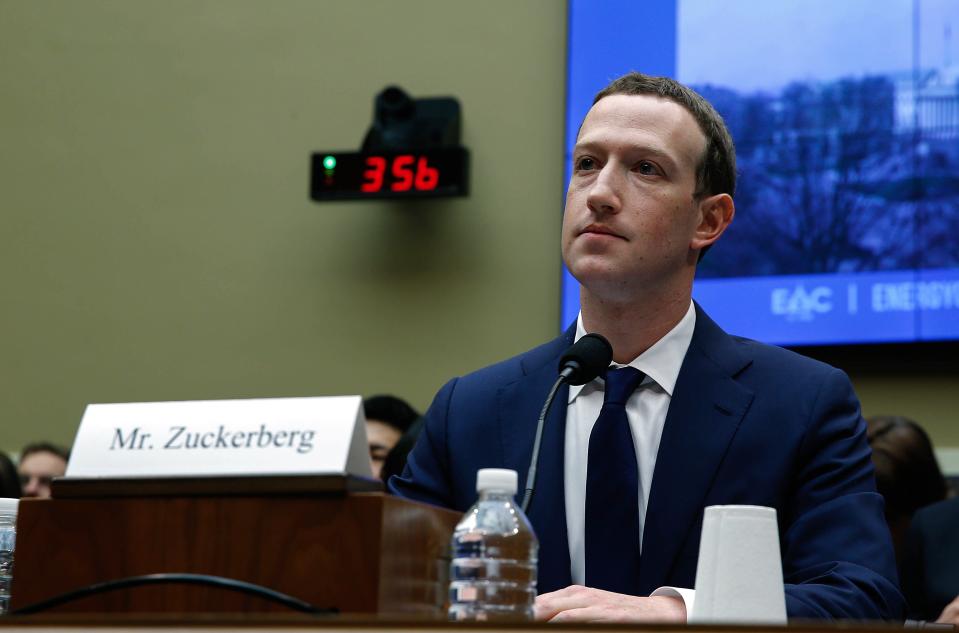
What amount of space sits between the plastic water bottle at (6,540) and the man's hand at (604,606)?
2.20ft

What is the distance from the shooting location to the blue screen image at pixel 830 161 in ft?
12.9

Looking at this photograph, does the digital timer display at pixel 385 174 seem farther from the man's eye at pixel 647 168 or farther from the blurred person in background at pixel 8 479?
the man's eye at pixel 647 168

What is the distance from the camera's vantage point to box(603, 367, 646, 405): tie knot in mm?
1936

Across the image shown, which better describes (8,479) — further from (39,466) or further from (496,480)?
(496,480)

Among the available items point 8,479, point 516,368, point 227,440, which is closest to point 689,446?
point 516,368

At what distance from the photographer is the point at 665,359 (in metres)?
2.04

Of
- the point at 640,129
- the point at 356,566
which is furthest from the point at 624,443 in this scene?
the point at 356,566

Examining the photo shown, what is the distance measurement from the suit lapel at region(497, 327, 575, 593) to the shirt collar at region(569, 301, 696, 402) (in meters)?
0.05

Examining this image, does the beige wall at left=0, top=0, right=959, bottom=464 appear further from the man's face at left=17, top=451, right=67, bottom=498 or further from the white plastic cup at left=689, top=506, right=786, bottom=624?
the white plastic cup at left=689, top=506, right=786, bottom=624

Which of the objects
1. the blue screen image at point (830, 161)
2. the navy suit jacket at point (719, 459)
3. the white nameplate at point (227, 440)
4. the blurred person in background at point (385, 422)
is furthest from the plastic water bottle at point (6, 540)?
the blue screen image at point (830, 161)

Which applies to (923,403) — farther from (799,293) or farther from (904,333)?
(799,293)

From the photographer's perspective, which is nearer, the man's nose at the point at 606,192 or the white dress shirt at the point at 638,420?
the white dress shirt at the point at 638,420

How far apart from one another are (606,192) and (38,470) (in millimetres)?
2753

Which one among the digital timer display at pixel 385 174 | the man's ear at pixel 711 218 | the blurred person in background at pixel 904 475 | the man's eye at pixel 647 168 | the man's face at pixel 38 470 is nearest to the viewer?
the man's eye at pixel 647 168
